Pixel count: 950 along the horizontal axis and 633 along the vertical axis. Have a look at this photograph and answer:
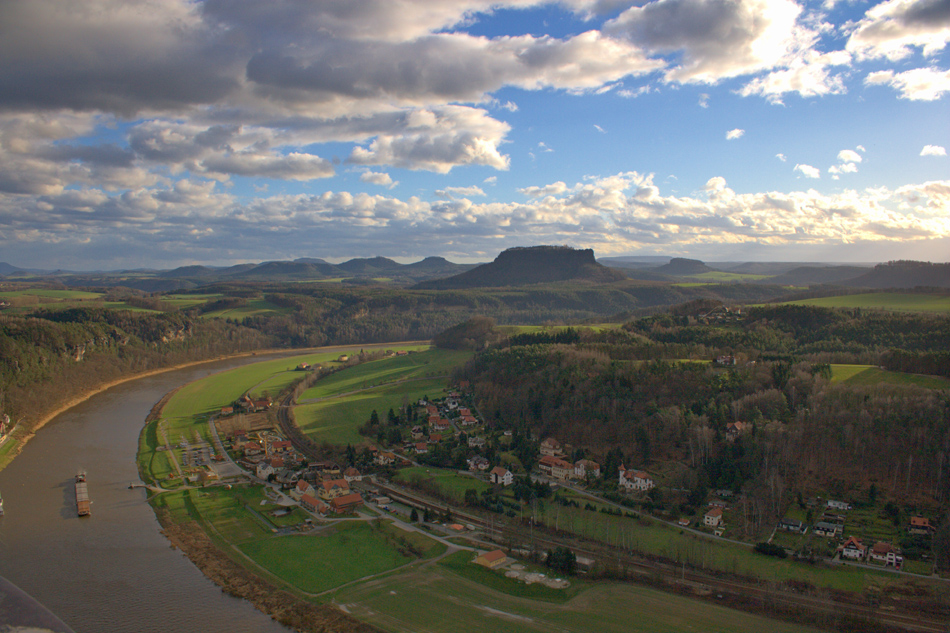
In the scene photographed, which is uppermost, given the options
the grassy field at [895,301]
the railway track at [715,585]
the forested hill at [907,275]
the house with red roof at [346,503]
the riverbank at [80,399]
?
the forested hill at [907,275]

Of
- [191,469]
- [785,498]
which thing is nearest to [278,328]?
[191,469]

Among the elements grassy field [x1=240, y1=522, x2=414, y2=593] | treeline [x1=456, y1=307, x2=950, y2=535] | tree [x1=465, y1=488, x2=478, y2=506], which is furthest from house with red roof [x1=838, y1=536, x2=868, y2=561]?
grassy field [x1=240, y1=522, x2=414, y2=593]

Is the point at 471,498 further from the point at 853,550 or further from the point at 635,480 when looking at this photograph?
the point at 853,550

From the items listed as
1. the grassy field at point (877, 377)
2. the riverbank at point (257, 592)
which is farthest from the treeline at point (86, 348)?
the grassy field at point (877, 377)

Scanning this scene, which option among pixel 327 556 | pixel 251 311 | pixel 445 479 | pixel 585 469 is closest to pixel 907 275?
pixel 585 469

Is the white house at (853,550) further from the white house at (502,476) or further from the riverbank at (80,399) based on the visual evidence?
the riverbank at (80,399)

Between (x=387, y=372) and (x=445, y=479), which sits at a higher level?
(x=387, y=372)
